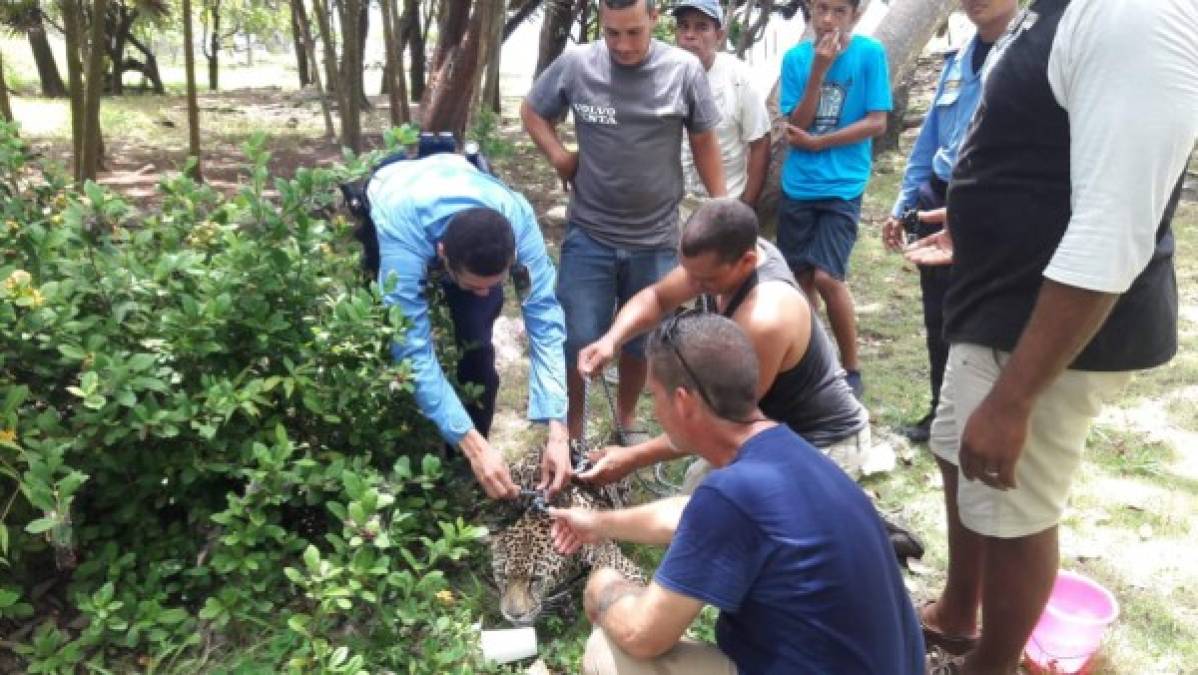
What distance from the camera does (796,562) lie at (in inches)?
70.4

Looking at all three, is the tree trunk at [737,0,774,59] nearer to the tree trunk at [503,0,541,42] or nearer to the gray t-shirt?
the tree trunk at [503,0,541,42]

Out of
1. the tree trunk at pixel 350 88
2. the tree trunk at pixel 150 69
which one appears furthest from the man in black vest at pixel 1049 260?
the tree trunk at pixel 150 69

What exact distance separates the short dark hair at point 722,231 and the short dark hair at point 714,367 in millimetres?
610

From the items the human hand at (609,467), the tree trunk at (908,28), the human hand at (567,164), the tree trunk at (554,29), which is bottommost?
the human hand at (609,467)

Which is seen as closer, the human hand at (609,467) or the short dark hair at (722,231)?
the short dark hair at (722,231)

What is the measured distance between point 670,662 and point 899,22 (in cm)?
584

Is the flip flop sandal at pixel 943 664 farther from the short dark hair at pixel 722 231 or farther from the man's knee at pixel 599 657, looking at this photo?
the short dark hair at pixel 722 231

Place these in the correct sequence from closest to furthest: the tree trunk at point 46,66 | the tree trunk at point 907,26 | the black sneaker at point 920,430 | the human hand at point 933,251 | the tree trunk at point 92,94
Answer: the human hand at point 933,251 < the black sneaker at point 920,430 < the tree trunk at point 92,94 < the tree trunk at point 907,26 < the tree trunk at point 46,66

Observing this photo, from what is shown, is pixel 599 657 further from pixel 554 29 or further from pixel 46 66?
pixel 46 66

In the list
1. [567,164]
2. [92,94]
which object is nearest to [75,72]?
[92,94]

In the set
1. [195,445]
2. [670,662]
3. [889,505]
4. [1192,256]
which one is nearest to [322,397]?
[195,445]

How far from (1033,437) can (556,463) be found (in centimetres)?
142

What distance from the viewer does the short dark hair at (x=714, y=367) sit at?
198 cm

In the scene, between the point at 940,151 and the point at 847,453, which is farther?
the point at 940,151
